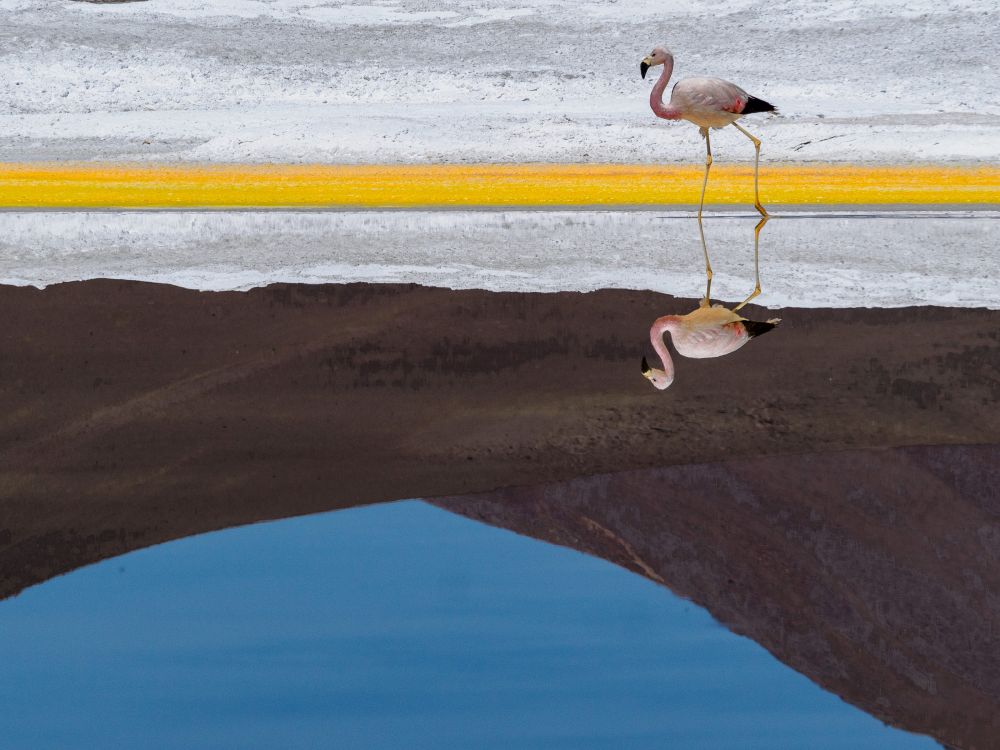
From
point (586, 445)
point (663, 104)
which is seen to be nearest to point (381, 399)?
point (586, 445)

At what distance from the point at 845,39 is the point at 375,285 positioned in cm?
540

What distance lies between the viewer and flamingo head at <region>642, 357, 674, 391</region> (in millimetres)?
2973

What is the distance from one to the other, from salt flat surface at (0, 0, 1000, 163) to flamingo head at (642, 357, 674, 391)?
185 inches

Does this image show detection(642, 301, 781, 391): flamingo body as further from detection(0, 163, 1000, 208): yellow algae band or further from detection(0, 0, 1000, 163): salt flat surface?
detection(0, 0, 1000, 163): salt flat surface

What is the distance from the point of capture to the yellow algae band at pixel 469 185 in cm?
646

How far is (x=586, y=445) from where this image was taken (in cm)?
256

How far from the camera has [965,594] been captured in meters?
1.84

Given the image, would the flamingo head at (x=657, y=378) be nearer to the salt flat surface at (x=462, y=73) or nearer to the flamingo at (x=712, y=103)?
the flamingo at (x=712, y=103)

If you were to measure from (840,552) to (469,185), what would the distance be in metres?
4.97

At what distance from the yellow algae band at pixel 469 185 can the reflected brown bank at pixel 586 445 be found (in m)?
2.64

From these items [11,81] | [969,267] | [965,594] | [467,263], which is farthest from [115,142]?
[965,594]

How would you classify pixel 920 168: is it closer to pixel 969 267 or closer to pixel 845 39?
pixel 845 39

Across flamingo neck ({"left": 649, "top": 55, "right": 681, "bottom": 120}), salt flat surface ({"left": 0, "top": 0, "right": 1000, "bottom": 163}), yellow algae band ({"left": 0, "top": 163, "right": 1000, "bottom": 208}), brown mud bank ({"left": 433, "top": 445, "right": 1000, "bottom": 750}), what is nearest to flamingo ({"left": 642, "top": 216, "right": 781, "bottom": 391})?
brown mud bank ({"left": 433, "top": 445, "right": 1000, "bottom": 750})

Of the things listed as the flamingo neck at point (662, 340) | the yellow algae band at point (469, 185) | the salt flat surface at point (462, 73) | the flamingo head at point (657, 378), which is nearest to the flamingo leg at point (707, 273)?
the flamingo neck at point (662, 340)
